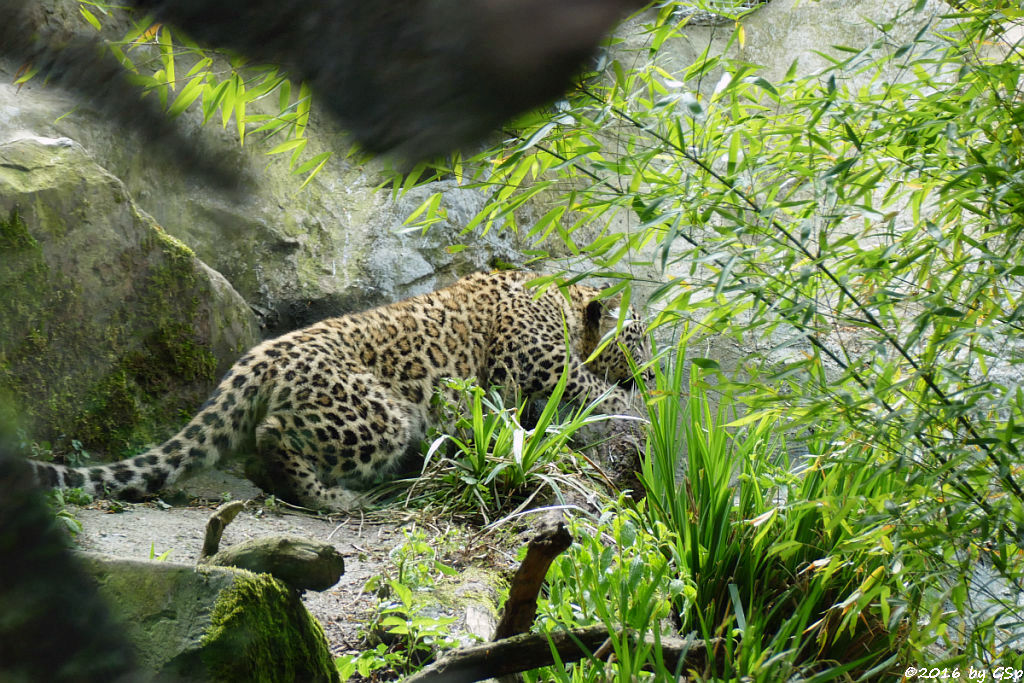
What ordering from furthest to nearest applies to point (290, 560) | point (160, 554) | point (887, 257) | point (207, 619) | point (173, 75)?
point (160, 554)
point (887, 257)
point (290, 560)
point (207, 619)
point (173, 75)

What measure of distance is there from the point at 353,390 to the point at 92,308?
134 centimetres

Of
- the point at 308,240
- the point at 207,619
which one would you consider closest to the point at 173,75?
the point at 207,619

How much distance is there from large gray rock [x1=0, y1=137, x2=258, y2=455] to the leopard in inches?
13.0

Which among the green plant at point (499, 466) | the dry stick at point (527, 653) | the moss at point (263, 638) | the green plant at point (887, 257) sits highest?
the green plant at point (887, 257)

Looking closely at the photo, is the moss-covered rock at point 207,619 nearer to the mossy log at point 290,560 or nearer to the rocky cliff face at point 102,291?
the mossy log at point 290,560

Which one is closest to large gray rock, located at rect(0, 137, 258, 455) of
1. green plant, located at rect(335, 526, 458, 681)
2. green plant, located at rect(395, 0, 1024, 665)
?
green plant, located at rect(335, 526, 458, 681)

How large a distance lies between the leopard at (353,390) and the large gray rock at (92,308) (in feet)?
1.09

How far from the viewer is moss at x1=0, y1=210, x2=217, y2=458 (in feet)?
12.6

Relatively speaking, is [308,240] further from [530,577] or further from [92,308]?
[530,577]

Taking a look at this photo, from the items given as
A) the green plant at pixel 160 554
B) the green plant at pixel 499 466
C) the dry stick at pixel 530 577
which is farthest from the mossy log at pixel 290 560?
the green plant at pixel 499 466

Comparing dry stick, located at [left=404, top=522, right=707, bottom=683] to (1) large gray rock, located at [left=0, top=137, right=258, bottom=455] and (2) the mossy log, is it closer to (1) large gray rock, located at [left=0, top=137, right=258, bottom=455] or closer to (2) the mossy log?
(2) the mossy log

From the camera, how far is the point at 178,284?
4.58m

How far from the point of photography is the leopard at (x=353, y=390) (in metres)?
4.00

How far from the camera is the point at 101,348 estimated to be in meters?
4.16
